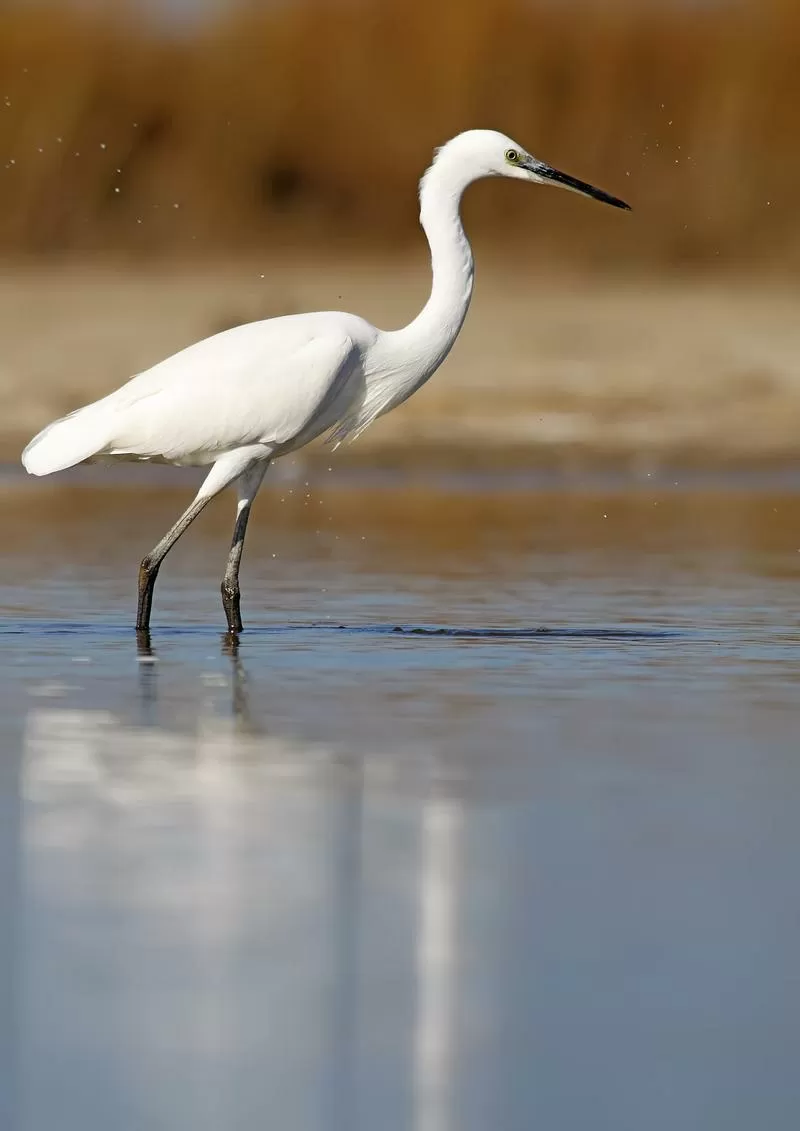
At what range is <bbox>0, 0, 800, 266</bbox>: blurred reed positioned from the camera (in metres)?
22.5

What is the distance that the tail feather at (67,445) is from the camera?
9070mm

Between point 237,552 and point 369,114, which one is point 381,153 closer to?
point 369,114

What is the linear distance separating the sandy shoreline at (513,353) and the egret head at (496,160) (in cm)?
810

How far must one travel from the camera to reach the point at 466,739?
6.26 meters

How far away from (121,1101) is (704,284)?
18.5 meters

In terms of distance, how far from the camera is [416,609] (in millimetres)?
9523

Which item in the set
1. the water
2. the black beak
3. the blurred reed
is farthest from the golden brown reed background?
the water

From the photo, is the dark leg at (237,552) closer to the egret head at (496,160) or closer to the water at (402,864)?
A: the water at (402,864)

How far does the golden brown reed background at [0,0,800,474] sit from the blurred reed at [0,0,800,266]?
0.07 feet

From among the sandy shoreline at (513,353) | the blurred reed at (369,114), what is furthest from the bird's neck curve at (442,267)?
the blurred reed at (369,114)

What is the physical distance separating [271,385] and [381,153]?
14.6m

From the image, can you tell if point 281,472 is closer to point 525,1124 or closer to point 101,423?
point 101,423

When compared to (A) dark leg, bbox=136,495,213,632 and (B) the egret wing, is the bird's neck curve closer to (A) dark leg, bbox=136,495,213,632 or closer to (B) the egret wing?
(B) the egret wing

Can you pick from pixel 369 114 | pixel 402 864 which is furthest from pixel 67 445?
pixel 369 114
